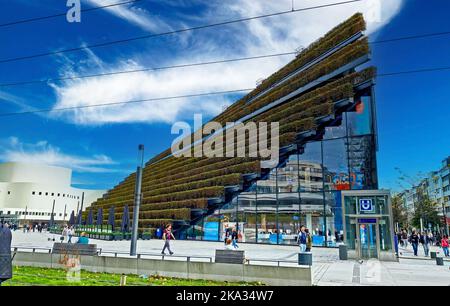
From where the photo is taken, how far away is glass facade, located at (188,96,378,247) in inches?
1126

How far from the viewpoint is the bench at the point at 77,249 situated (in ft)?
43.8

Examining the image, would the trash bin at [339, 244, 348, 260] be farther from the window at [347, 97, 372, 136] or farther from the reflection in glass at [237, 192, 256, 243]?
the reflection in glass at [237, 192, 256, 243]

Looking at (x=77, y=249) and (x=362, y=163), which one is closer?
(x=77, y=249)

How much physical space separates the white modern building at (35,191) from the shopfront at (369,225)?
105 m

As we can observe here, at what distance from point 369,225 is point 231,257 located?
1253cm

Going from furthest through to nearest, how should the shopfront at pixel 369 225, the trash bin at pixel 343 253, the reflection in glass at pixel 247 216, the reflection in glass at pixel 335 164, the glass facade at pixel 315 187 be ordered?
1. the reflection in glass at pixel 247 216
2. the reflection in glass at pixel 335 164
3. the glass facade at pixel 315 187
4. the shopfront at pixel 369 225
5. the trash bin at pixel 343 253

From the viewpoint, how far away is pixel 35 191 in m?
114

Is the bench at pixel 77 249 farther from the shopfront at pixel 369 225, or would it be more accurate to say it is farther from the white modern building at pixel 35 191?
the white modern building at pixel 35 191

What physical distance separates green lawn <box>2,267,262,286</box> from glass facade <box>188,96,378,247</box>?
2077 cm

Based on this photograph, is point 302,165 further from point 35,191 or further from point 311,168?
point 35,191

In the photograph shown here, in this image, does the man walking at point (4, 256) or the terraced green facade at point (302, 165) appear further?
the terraced green facade at point (302, 165)

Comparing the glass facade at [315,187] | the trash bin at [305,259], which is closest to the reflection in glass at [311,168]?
the glass facade at [315,187]

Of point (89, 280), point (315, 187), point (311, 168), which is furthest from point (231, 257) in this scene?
point (311, 168)
